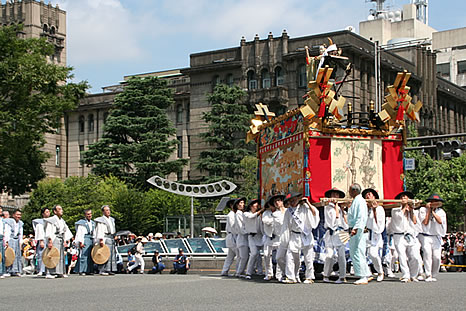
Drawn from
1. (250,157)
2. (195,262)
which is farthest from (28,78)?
(250,157)

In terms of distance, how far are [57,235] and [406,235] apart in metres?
8.51

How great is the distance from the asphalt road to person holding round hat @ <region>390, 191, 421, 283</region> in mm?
1188

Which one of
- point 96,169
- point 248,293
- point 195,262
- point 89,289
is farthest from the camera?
point 96,169

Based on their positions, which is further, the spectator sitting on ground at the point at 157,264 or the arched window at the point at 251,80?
the arched window at the point at 251,80

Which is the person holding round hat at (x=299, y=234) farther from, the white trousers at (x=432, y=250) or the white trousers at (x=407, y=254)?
the white trousers at (x=432, y=250)

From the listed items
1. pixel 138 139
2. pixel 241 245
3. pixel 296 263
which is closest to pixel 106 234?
pixel 241 245

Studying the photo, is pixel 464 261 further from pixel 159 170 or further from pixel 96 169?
pixel 96 169

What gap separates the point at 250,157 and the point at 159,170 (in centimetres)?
699

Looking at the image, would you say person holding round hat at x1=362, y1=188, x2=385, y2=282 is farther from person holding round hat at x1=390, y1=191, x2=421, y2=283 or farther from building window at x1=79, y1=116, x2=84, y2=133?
building window at x1=79, y1=116, x2=84, y2=133

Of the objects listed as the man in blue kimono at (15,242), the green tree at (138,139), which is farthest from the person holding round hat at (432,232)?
the green tree at (138,139)

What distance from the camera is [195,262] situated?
82.1 feet

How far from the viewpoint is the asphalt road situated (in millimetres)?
10828

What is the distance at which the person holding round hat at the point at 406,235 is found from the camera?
1644 centimetres

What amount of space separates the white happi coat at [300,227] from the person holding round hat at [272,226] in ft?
1.50
